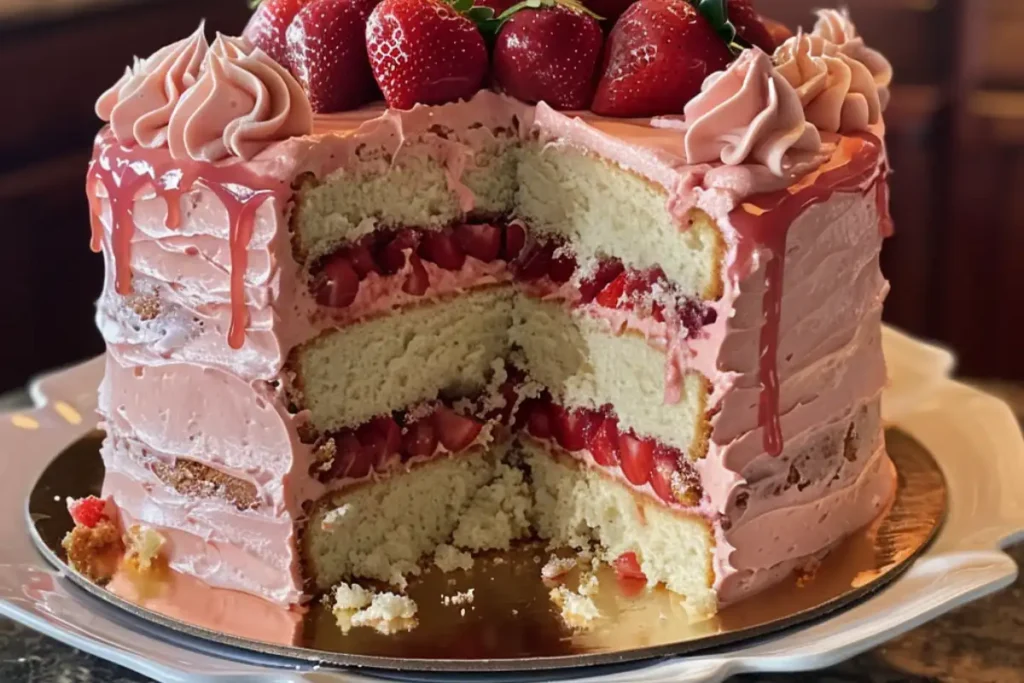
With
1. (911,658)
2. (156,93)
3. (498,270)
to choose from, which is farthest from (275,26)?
(911,658)

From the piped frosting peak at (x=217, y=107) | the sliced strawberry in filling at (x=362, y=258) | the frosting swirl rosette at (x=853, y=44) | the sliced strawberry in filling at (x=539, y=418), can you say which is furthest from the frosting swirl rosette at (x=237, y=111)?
the frosting swirl rosette at (x=853, y=44)

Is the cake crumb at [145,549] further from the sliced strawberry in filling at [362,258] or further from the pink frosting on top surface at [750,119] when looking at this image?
the pink frosting on top surface at [750,119]

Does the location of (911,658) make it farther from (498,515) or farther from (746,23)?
(746,23)

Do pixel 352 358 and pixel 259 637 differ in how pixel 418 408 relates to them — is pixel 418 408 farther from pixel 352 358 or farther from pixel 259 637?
pixel 259 637

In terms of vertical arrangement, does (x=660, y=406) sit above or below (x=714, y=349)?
below

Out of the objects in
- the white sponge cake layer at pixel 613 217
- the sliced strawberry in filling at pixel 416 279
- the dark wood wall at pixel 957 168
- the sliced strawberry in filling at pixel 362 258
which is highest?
the white sponge cake layer at pixel 613 217

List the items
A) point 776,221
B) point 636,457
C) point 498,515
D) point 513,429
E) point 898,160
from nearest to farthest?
1. point 776,221
2. point 636,457
3. point 498,515
4. point 513,429
5. point 898,160

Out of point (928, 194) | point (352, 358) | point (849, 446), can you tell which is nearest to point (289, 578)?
point (352, 358)
